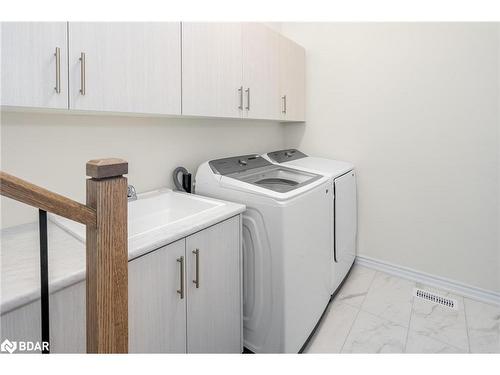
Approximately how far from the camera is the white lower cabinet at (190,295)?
1.05 metres

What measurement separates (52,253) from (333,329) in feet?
5.62

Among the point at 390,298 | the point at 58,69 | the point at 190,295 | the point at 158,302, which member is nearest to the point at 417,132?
the point at 390,298

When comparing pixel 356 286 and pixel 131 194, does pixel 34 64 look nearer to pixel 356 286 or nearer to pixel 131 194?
pixel 131 194

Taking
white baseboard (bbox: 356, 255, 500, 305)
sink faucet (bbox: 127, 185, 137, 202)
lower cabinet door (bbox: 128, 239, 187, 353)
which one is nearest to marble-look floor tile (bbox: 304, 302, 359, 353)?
white baseboard (bbox: 356, 255, 500, 305)

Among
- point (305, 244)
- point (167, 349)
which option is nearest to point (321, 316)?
point (305, 244)

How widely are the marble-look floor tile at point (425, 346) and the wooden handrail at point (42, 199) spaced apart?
1925 mm

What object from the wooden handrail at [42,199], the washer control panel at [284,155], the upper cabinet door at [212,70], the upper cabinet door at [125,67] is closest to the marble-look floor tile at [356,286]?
the washer control panel at [284,155]

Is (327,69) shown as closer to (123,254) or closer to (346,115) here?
(346,115)

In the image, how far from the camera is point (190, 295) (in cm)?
125

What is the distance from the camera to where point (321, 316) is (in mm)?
1965
